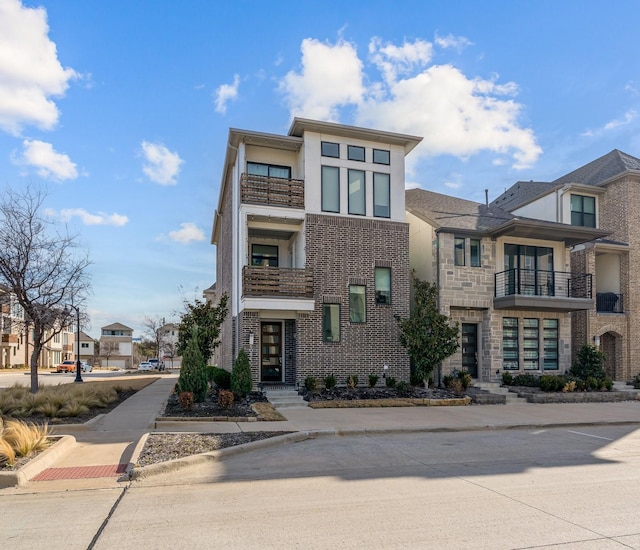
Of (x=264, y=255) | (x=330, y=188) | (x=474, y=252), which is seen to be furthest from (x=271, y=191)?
(x=474, y=252)

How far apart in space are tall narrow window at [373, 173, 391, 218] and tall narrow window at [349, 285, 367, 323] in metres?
2.97

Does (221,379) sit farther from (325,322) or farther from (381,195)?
(381,195)

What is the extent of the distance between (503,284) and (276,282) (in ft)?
31.9

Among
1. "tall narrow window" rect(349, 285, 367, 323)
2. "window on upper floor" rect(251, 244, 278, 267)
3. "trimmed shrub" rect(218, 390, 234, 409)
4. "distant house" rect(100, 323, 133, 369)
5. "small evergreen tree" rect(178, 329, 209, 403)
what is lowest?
"distant house" rect(100, 323, 133, 369)

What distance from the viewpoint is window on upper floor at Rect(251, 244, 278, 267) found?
2155 centimetres

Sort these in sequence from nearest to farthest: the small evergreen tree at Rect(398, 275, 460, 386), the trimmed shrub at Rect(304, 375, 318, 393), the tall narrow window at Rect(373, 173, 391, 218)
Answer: the trimmed shrub at Rect(304, 375, 318, 393)
the small evergreen tree at Rect(398, 275, 460, 386)
the tall narrow window at Rect(373, 173, 391, 218)

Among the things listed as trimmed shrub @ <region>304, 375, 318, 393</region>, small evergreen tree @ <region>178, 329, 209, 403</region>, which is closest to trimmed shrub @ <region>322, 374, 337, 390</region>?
trimmed shrub @ <region>304, 375, 318, 393</region>

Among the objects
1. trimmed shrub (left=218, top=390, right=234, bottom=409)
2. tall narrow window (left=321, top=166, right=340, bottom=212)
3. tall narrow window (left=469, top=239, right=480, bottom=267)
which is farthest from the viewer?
tall narrow window (left=469, top=239, right=480, bottom=267)

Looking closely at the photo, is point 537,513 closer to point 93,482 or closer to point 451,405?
point 93,482

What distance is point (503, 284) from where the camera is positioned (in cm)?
2183

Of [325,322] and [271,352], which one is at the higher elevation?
[325,322]

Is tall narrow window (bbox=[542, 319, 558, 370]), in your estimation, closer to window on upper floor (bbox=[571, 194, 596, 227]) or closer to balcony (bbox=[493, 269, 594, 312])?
balcony (bbox=[493, 269, 594, 312])

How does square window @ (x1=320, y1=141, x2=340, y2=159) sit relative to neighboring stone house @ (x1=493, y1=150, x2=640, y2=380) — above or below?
above

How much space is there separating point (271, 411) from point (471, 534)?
30.0 feet
